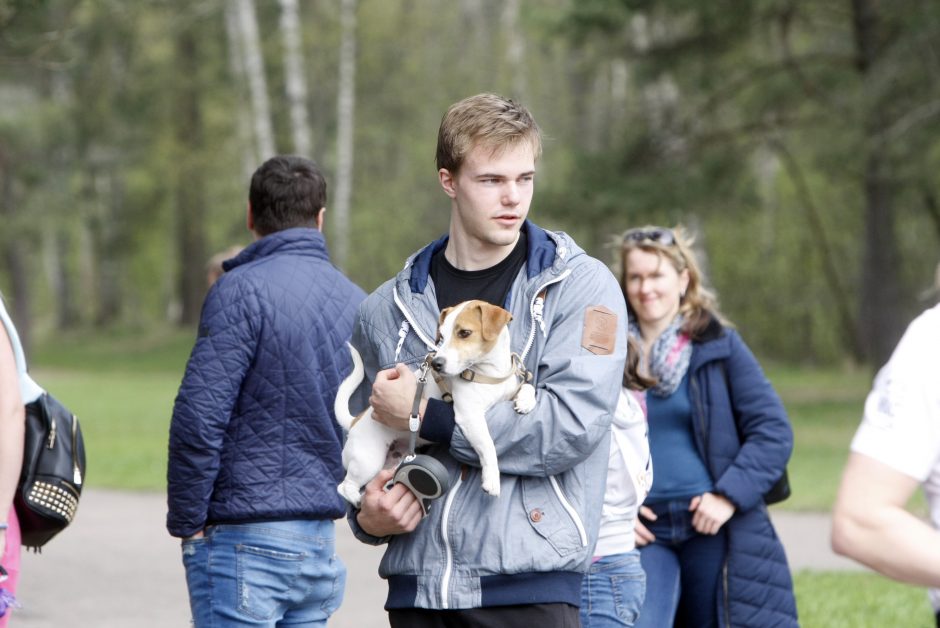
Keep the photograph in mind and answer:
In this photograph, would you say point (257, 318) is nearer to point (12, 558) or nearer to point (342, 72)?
point (12, 558)

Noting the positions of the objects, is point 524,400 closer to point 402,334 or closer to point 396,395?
point 396,395

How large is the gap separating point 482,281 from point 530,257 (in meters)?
0.14

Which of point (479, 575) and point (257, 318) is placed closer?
point (479, 575)

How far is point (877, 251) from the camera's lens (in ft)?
84.8

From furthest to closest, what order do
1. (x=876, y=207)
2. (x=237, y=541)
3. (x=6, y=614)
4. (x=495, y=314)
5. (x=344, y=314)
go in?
(x=876, y=207) → (x=344, y=314) → (x=237, y=541) → (x=6, y=614) → (x=495, y=314)

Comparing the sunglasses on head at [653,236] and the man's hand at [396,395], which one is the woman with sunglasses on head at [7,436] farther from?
the sunglasses on head at [653,236]

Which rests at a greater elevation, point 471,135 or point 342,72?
point 471,135

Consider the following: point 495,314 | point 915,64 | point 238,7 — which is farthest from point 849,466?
point 238,7

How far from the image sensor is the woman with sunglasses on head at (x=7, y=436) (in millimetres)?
3717

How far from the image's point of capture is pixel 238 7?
3388 cm

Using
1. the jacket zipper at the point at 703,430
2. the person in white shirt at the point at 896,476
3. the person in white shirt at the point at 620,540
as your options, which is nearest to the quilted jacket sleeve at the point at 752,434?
the jacket zipper at the point at 703,430

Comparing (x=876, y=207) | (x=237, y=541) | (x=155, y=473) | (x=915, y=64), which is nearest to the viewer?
(x=237, y=541)

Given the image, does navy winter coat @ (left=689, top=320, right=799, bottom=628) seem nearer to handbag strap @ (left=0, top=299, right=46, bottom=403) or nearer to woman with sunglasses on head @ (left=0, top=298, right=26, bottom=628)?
handbag strap @ (left=0, top=299, right=46, bottom=403)

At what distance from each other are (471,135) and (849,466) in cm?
140
